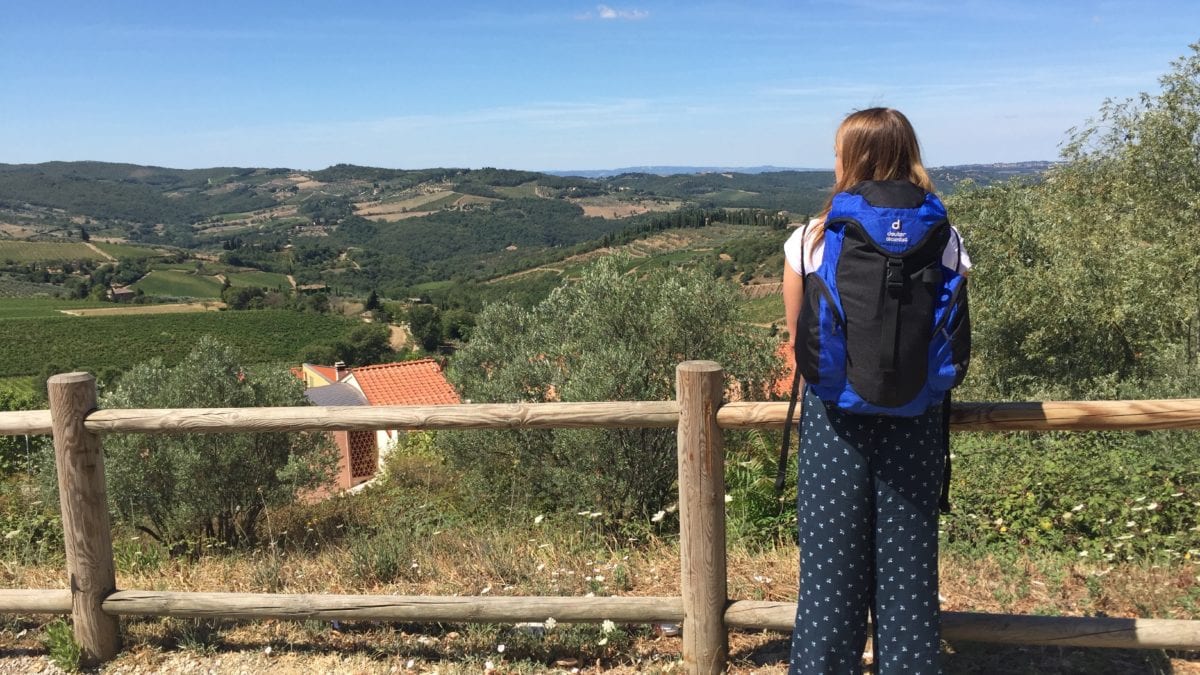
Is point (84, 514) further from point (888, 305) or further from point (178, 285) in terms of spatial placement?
point (178, 285)

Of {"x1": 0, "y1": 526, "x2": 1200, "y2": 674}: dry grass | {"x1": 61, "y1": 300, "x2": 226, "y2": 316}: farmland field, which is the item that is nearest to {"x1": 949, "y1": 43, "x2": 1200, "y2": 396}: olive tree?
{"x1": 0, "y1": 526, "x2": 1200, "y2": 674}: dry grass

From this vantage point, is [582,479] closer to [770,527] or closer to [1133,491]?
[770,527]

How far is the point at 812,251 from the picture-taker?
7.16 ft

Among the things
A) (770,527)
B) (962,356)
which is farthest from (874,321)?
(770,527)

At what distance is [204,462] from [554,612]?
494 centimetres

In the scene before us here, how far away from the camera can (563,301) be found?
788 cm

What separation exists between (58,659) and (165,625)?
38 centimetres

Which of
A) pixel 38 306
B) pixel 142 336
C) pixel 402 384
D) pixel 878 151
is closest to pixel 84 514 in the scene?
pixel 878 151

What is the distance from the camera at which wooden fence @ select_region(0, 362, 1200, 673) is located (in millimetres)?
2684

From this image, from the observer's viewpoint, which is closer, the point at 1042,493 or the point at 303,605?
the point at 303,605

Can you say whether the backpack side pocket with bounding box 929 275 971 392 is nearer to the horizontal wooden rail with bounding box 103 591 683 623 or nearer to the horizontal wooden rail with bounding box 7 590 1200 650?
the horizontal wooden rail with bounding box 7 590 1200 650

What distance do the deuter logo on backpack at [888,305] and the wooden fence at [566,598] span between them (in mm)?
643

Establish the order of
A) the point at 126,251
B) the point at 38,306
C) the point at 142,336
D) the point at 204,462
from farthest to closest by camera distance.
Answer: the point at 126,251 → the point at 38,306 → the point at 142,336 → the point at 204,462

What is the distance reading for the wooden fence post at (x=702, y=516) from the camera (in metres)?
2.83
